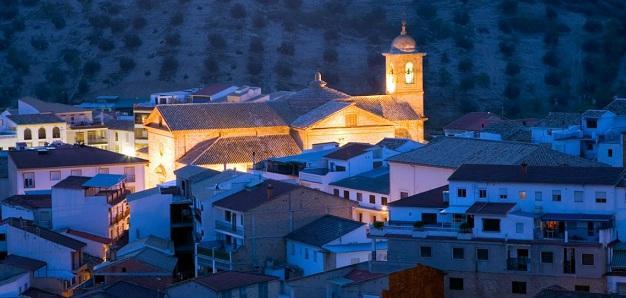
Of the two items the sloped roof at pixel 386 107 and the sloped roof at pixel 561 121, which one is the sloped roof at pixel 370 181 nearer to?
the sloped roof at pixel 561 121

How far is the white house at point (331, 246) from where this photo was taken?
46688 mm

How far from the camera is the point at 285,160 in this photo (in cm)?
5950

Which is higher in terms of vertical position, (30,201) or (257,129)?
(257,129)

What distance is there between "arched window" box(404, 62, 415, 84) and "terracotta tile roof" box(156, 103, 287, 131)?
25.0 ft

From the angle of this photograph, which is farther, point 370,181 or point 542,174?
point 370,181

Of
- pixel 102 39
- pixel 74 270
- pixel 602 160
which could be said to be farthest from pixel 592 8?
pixel 74 270

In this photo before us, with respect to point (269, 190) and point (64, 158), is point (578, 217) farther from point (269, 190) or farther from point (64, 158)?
point (64, 158)

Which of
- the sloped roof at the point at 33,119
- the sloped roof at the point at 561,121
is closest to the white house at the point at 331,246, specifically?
the sloped roof at the point at 561,121

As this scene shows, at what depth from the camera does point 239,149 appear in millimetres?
64312

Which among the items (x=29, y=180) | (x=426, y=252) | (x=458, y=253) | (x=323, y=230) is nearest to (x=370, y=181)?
(x=323, y=230)

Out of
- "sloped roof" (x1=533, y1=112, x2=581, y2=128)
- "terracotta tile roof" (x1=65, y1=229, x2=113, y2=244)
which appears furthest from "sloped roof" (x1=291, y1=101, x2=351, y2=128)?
"terracotta tile roof" (x1=65, y1=229, x2=113, y2=244)

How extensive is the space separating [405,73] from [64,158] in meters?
16.4

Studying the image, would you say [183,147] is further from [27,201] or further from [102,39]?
[102,39]

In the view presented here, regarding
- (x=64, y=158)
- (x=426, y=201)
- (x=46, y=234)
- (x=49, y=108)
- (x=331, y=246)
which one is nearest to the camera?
(x=331, y=246)
